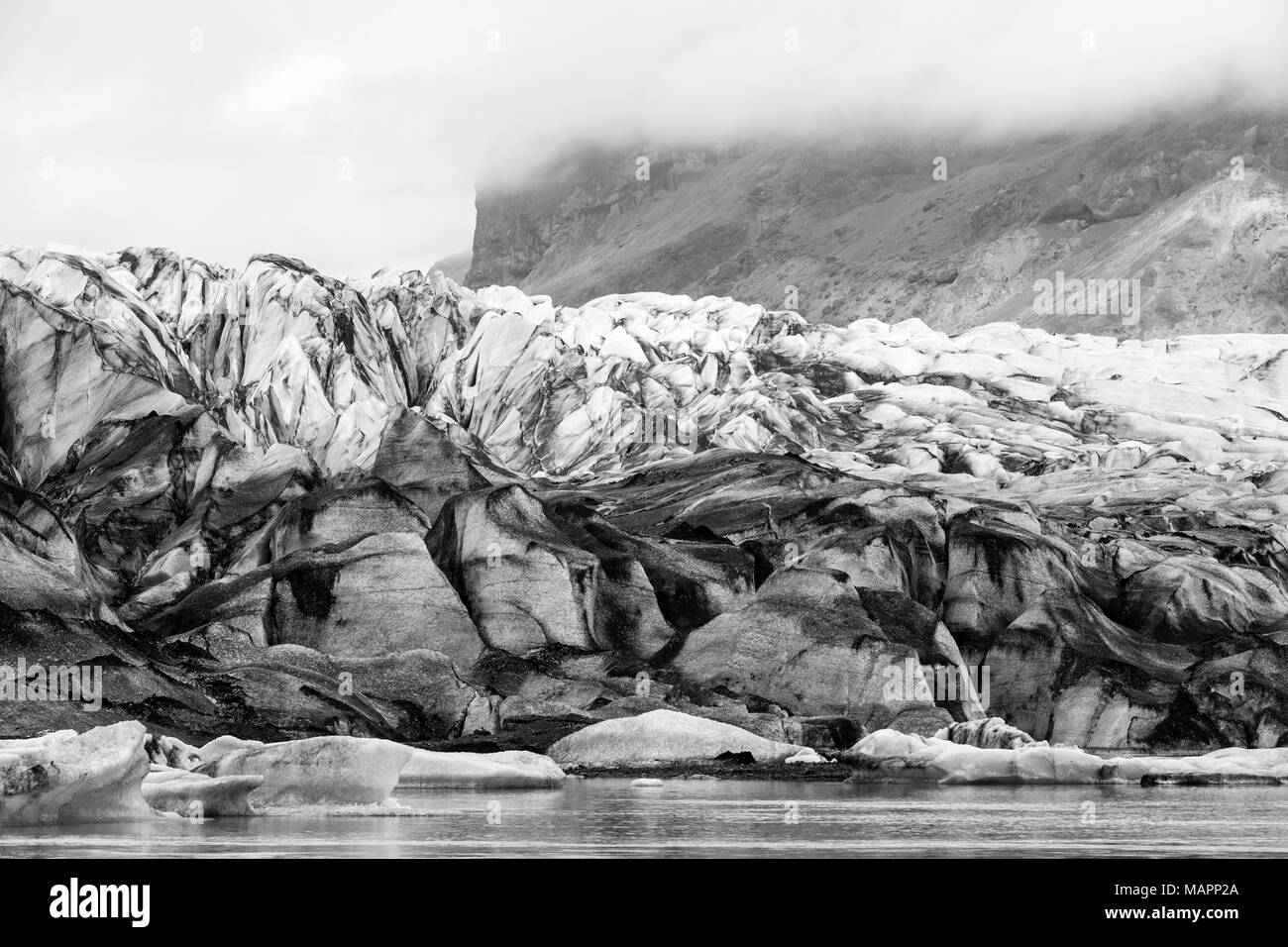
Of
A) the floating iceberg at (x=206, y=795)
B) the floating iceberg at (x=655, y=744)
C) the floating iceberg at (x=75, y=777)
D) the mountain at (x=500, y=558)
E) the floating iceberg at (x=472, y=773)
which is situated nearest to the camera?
the floating iceberg at (x=75, y=777)

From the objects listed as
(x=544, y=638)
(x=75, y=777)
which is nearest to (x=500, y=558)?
(x=544, y=638)

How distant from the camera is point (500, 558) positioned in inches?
2739

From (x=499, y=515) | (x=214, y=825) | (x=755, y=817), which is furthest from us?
(x=499, y=515)

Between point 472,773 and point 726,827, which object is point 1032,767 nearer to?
point 472,773

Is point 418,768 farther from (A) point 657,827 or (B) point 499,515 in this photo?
(B) point 499,515

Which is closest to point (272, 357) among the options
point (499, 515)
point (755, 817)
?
point (499, 515)

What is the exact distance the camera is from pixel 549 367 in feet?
479

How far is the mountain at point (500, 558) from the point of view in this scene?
59.8 m

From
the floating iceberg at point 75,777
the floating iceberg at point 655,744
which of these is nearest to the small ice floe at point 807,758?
the floating iceberg at point 655,744

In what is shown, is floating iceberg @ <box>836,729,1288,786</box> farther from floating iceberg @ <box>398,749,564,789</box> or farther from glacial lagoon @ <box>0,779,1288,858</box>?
floating iceberg @ <box>398,749,564,789</box>

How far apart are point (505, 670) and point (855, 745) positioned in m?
13.9

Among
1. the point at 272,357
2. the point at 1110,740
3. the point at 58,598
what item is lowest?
the point at 1110,740

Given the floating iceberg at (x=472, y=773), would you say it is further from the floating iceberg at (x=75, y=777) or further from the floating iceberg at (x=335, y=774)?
the floating iceberg at (x=75, y=777)

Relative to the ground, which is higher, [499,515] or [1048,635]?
[499,515]
